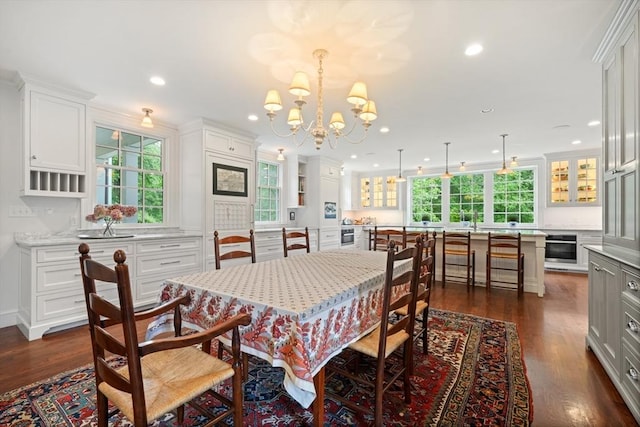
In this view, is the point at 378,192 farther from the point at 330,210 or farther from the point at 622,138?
the point at 622,138

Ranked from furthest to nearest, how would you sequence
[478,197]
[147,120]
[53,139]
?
1. [478,197]
2. [147,120]
3. [53,139]

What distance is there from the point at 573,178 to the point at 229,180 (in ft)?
23.0

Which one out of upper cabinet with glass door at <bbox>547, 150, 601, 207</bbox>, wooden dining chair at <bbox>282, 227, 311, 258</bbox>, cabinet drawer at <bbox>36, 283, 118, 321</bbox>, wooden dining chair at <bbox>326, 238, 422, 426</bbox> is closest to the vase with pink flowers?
cabinet drawer at <bbox>36, 283, 118, 321</bbox>

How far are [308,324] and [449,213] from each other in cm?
772

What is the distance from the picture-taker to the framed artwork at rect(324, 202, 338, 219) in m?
6.79

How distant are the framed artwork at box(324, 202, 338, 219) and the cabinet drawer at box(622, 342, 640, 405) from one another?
17.3 feet

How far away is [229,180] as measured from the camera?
461 cm

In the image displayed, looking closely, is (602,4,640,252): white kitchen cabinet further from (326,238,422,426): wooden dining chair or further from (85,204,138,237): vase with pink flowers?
(85,204,138,237): vase with pink flowers

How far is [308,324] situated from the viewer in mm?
1252

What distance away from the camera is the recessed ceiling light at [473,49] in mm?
2381

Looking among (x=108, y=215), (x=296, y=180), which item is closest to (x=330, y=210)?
(x=296, y=180)

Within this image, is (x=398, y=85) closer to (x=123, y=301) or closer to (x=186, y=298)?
(x=186, y=298)

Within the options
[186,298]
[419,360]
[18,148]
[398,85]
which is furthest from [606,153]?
[18,148]

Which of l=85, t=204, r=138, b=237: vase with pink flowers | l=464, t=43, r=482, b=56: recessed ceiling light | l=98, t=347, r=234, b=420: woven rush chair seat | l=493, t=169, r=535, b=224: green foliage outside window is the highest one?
l=464, t=43, r=482, b=56: recessed ceiling light
